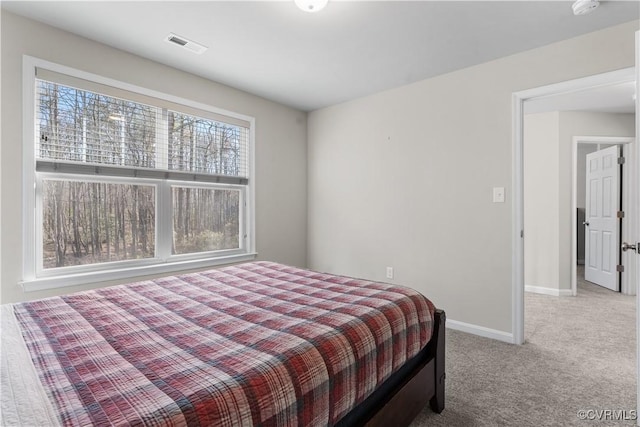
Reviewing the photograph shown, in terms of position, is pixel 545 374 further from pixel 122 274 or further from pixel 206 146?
pixel 206 146

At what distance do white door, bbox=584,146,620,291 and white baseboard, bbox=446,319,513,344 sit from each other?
2.87 m

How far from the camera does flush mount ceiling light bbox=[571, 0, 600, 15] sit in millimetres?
1910

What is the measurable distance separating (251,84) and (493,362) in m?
3.39

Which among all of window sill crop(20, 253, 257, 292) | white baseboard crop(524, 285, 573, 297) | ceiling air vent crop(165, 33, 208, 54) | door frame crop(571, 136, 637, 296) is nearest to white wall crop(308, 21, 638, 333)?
window sill crop(20, 253, 257, 292)

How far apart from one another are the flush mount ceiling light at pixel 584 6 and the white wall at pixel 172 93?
2919 millimetres

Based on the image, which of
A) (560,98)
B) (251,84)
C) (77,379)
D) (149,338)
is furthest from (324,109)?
(77,379)

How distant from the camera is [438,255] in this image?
10.2ft

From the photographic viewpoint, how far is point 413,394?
1492mm

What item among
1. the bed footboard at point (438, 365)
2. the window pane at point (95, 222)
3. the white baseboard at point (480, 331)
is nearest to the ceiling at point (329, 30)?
the window pane at point (95, 222)

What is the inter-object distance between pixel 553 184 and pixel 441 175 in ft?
7.53

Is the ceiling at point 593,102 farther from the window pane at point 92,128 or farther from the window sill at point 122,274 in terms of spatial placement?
the window pane at point 92,128

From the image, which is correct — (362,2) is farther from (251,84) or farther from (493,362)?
(493,362)

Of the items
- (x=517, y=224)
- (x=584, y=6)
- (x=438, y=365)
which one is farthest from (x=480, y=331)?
(x=584, y=6)

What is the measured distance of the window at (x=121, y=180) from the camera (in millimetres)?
2258
